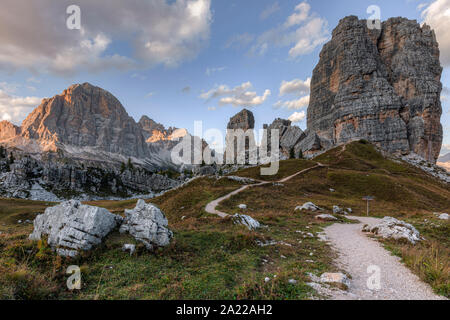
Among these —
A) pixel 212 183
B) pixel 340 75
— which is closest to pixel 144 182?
pixel 212 183

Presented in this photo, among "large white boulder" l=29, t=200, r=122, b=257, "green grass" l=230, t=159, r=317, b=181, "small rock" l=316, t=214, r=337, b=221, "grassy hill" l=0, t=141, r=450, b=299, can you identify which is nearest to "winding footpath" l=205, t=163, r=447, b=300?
"grassy hill" l=0, t=141, r=450, b=299

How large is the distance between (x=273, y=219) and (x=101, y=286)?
2031 cm

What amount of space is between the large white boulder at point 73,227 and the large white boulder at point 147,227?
1334mm

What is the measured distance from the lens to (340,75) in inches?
6289

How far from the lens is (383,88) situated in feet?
460

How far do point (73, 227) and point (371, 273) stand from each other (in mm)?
17123

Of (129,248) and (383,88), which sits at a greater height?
(383,88)

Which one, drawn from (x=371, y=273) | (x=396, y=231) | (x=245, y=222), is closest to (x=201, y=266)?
(x=371, y=273)

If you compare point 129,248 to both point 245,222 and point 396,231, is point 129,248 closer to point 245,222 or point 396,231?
point 245,222

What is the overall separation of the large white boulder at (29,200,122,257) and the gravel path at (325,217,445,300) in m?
13.2

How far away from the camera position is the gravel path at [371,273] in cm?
824

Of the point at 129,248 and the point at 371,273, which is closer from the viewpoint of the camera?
the point at 371,273

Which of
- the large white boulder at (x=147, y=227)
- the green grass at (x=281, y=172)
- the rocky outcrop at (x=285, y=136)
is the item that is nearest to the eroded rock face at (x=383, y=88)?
the rocky outcrop at (x=285, y=136)
